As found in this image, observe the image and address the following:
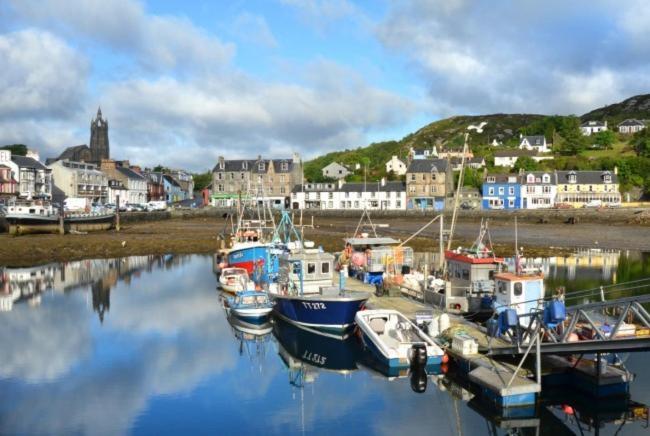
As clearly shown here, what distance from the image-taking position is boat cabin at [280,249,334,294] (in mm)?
33344

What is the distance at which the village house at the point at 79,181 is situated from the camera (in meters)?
127

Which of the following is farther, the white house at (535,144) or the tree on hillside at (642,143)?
the white house at (535,144)

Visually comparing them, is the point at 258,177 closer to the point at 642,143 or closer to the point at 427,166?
the point at 427,166

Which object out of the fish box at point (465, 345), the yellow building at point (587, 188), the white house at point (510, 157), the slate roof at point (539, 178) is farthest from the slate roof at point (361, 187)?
the fish box at point (465, 345)

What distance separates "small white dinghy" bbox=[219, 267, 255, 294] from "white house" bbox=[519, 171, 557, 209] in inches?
3589

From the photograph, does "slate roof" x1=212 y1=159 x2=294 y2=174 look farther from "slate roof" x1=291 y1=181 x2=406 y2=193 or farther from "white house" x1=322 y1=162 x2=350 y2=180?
"white house" x1=322 y1=162 x2=350 y2=180

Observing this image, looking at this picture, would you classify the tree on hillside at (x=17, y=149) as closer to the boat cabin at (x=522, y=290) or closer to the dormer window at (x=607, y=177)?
the dormer window at (x=607, y=177)

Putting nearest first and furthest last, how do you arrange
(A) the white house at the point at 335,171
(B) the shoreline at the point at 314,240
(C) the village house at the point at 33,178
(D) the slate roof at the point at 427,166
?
(B) the shoreline at the point at 314,240 < (C) the village house at the point at 33,178 < (D) the slate roof at the point at 427,166 < (A) the white house at the point at 335,171

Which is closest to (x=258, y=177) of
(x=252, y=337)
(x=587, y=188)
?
(x=587, y=188)

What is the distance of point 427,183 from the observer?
130 metres

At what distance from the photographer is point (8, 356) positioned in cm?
2889

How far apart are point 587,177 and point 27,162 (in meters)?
103

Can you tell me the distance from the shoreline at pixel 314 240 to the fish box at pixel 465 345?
3821 cm

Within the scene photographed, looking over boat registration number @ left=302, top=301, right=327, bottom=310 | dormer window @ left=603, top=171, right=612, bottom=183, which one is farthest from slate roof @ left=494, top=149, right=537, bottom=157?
boat registration number @ left=302, top=301, right=327, bottom=310
